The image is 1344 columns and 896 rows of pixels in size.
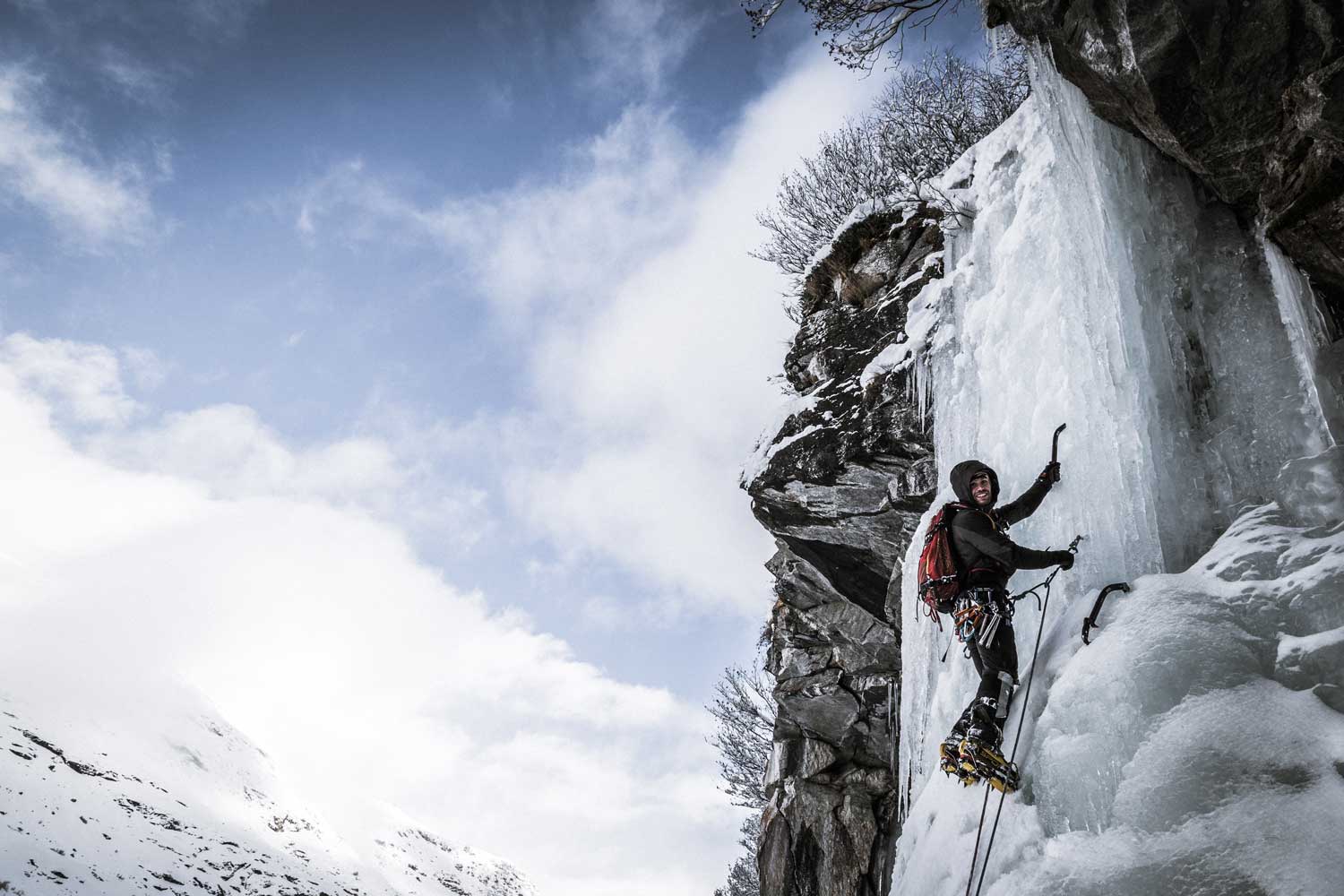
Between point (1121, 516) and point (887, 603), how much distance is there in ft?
13.4

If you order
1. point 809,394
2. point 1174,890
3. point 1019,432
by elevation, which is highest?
point 809,394

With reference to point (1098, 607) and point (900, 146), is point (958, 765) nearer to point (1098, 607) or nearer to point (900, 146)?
point (1098, 607)

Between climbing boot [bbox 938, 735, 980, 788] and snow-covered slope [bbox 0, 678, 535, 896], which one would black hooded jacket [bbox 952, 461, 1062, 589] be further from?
snow-covered slope [bbox 0, 678, 535, 896]

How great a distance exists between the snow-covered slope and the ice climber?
50.1 ft

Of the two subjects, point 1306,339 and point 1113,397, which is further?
point 1113,397

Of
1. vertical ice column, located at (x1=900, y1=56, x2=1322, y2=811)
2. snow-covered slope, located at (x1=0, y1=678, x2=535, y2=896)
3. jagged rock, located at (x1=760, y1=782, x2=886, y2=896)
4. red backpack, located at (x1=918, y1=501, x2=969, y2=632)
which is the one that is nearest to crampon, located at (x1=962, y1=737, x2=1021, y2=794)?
red backpack, located at (x1=918, y1=501, x2=969, y2=632)

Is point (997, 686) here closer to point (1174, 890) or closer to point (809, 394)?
point (1174, 890)

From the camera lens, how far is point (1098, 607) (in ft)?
11.8

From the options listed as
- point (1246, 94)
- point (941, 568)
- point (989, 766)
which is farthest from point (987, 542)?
point (1246, 94)

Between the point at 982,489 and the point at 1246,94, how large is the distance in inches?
87.0

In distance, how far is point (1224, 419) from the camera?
3.80m

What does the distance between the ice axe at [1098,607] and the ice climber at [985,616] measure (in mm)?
297

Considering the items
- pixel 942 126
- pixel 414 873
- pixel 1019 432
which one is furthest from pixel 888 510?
pixel 414 873

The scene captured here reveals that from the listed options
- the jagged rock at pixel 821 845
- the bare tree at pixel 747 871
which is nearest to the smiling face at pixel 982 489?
the jagged rock at pixel 821 845
